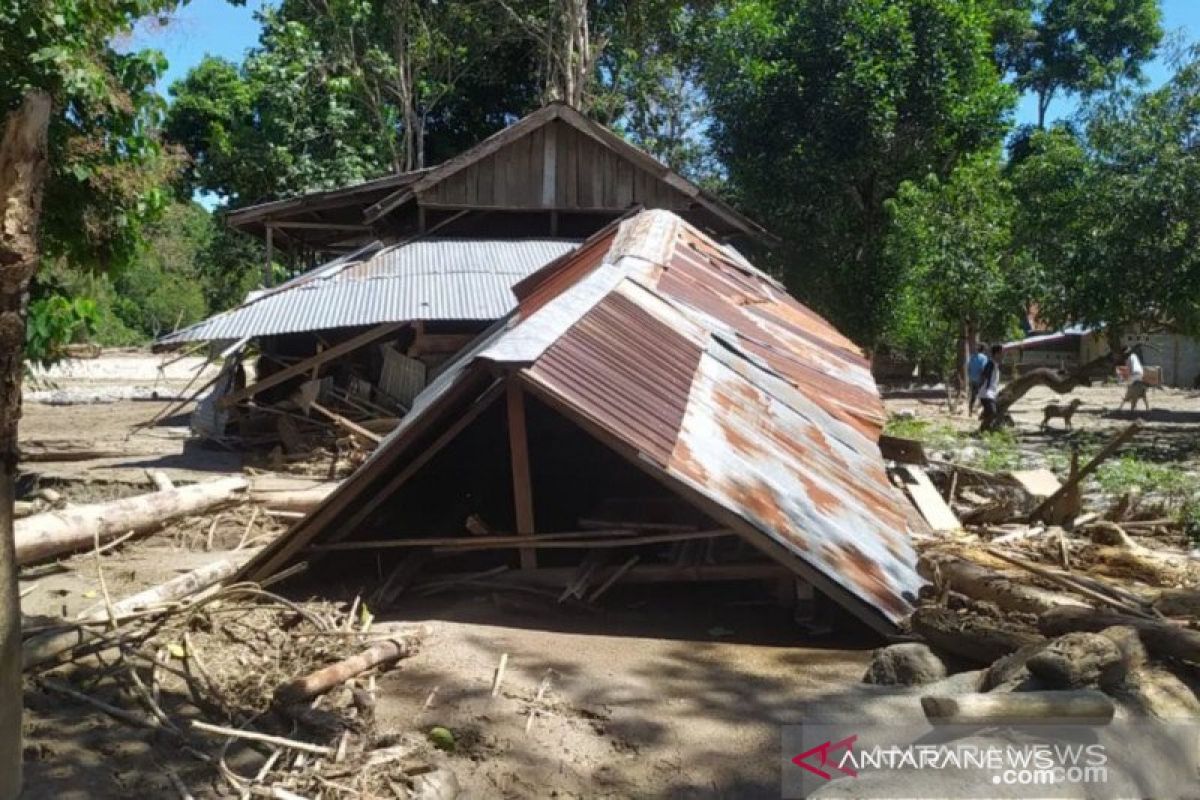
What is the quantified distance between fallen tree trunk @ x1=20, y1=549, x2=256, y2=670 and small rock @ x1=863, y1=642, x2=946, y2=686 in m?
3.42

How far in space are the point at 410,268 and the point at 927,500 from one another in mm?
8341

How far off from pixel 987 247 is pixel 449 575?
59.7ft

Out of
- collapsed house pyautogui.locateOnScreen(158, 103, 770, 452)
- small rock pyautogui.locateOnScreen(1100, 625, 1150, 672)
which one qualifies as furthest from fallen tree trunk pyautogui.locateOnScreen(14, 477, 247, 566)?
small rock pyautogui.locateOnScreen(1100, 625, 1150, 672)

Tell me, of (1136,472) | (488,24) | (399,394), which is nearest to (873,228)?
(488,24)

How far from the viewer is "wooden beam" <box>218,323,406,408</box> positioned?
1370 cm

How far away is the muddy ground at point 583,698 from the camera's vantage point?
3889mm

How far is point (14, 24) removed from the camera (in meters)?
7.70

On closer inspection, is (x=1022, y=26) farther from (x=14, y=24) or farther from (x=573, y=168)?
(x=14, y=24)

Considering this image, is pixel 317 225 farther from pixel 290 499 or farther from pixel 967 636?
pixel 967 636

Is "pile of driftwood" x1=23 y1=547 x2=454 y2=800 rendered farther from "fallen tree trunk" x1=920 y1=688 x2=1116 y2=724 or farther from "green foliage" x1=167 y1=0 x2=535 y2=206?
"green foliage" x1=167 y1=0 x2=535 y2=206

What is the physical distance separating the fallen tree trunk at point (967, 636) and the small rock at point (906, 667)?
0.24 meters

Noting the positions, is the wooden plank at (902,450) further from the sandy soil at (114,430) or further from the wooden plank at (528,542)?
the sandy soil at (114,430)

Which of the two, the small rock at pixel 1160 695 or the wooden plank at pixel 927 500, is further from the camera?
the wooden plank at pixel 927 500

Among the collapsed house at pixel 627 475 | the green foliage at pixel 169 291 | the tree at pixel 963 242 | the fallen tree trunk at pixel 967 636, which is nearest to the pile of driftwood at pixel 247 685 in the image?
the collapsed house at pixel 627 475
